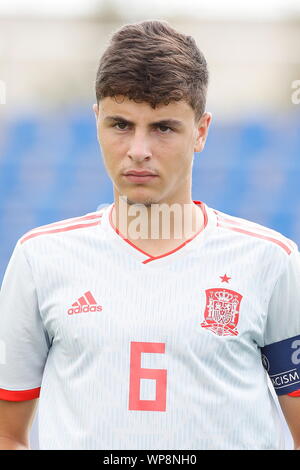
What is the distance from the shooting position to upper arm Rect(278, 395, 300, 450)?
1805mm

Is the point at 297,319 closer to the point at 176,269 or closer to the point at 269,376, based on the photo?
the point at 269,376

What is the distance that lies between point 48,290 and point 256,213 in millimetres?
5307

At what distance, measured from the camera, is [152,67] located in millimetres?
1707

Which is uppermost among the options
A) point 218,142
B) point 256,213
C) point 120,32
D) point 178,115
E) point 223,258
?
point 218,142

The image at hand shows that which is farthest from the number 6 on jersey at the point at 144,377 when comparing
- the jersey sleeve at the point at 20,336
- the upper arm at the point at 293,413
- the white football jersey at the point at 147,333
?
the upper arm at the point at 293,413

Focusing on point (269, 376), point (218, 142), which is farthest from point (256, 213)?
point (269, 376)

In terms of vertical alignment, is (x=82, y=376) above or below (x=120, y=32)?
below

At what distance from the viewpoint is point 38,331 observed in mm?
1752

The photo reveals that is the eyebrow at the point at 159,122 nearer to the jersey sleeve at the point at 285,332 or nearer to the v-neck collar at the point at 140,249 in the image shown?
the v-neck collar at the point at 140,249

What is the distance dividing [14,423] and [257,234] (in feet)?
2.43

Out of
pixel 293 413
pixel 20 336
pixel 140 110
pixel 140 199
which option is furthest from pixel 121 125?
pixel 293 413

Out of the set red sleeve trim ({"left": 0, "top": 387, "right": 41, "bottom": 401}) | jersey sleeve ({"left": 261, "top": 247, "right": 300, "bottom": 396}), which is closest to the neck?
jersey sleeve ({"left": 261, "top": 247, "right": 300, "bottom": 396})

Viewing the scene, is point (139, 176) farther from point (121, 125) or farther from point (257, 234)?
point (257, 234)
